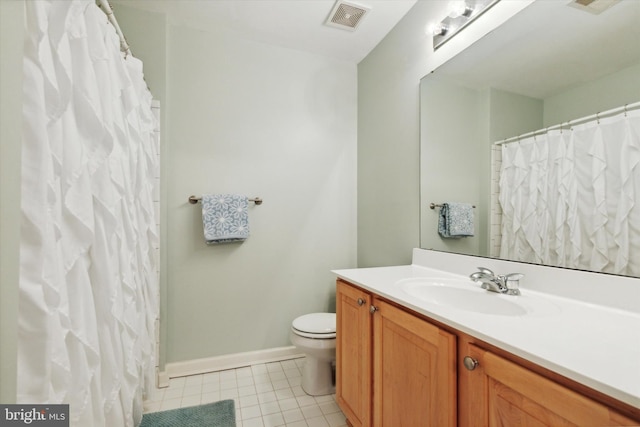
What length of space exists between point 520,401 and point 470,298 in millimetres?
568

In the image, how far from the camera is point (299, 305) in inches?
87.1

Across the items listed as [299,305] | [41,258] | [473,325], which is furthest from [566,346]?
[299,305]

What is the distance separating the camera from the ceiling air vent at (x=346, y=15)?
1.73 meters

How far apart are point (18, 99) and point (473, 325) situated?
1069mm

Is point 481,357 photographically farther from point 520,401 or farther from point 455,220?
point 455,220

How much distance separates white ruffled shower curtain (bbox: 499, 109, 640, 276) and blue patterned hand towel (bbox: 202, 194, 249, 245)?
5.09ft

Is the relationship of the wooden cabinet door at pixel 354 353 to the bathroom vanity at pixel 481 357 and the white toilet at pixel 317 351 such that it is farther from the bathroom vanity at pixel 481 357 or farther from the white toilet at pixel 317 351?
the white toilet at pixel 317 351

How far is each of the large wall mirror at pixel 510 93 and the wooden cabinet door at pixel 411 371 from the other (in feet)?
1.96

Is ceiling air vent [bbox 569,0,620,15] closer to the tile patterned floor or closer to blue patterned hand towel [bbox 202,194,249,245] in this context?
blue patterned hand towel [bbox 202,194,249,245]

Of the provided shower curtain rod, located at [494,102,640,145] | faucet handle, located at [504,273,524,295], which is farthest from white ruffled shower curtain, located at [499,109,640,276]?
faucet handle, located at [504,273,524,295]

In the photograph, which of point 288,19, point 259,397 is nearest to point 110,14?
point 288,19

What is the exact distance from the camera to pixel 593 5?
0.97m

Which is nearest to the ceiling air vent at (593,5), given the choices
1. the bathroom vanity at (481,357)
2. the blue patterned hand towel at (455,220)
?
the blue patterned hand towel at (455,220)

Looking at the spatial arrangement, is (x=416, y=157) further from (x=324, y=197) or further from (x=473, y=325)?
(x=473, y=325)
